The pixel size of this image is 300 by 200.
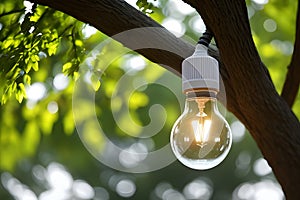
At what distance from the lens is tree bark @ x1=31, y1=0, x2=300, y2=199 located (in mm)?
1044

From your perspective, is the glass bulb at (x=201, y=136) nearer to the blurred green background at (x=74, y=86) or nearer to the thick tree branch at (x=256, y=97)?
the thick tree branch at (x=256, y=97)

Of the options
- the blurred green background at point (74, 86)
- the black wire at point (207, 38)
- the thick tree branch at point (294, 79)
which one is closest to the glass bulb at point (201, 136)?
the black wire at point (207, 38)

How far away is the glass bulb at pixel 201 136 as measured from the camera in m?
1.04

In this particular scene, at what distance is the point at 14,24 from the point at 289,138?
0.68m

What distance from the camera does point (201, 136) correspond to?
1042 millimetres

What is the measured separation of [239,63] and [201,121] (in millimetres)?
123

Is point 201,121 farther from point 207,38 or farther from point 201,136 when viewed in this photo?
point 207,38

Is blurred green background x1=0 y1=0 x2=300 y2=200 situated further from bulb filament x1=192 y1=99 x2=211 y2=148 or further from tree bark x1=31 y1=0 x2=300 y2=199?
bulb filament x1=192 y1=99 x2=211 y2=148

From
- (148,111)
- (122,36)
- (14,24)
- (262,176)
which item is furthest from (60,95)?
(262,176)

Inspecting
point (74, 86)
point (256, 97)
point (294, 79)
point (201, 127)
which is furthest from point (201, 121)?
point (74, 86)

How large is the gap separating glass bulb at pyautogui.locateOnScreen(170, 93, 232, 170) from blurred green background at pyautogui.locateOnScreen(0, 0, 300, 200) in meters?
0.32

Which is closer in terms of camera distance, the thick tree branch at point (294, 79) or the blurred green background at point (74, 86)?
the blurred green background at point (74, 86)

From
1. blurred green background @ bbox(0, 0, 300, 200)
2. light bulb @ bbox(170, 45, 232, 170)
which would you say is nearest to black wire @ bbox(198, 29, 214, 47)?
light bulb @ bbox(170, 45, 232, 170)

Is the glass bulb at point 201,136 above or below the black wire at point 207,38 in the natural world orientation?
below
